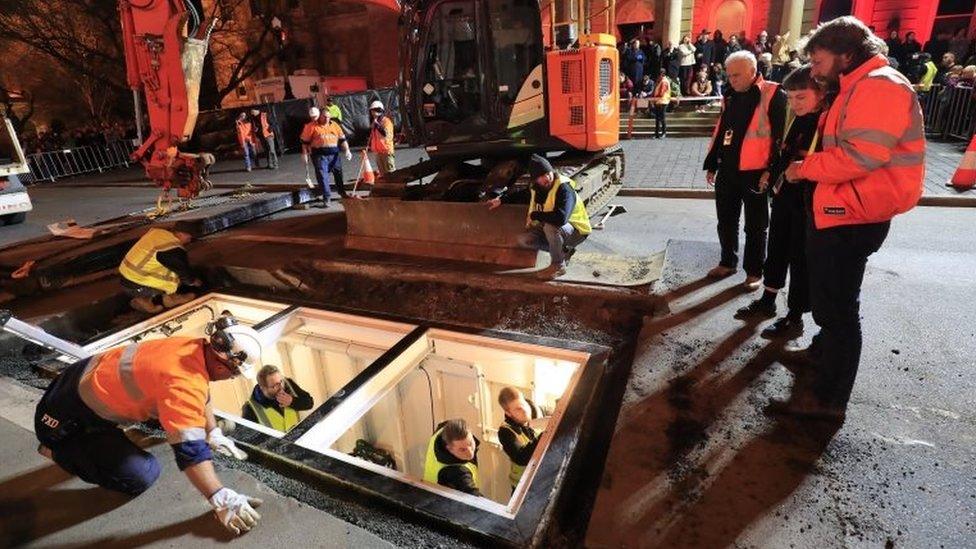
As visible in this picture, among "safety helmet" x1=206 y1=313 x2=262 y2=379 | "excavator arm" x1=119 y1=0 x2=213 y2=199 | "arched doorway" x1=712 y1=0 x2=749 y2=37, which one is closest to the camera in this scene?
"safety helmet" x1=206 y1=313 x2=262 y2=379

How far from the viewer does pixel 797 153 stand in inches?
135

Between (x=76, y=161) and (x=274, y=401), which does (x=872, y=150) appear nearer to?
(x=274, y=401)

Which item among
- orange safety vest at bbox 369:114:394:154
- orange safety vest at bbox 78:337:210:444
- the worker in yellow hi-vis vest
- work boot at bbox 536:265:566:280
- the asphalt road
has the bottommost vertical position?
the worker in yellow hi-vis vest

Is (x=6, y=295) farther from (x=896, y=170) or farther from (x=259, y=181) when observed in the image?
(x=896, y=170)

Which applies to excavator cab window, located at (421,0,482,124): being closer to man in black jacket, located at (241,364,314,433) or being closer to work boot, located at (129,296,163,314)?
man in black jacket, located at (241,364,314,433)

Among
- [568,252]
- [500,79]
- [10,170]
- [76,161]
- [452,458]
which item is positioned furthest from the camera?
[76,161]

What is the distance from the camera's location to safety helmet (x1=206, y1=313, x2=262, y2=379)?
2523 millimetres

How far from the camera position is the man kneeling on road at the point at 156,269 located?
18.5 ft

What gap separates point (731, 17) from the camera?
16766 mm

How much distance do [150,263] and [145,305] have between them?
78cm

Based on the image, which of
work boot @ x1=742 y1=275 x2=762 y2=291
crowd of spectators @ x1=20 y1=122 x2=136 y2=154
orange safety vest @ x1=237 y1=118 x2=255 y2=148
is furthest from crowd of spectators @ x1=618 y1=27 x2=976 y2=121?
crowd of spectators @ x1=20 y1=122 x2=136 y2=154

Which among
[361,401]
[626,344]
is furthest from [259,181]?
[626,344]

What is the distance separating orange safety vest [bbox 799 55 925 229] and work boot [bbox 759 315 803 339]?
1380mm

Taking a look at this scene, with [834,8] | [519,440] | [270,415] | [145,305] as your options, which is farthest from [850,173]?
[834,8]
